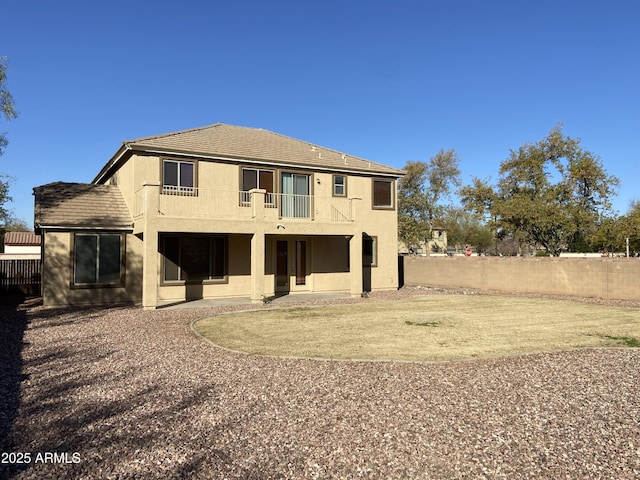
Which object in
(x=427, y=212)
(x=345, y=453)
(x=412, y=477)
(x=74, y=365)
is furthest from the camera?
(x=427, y=212)

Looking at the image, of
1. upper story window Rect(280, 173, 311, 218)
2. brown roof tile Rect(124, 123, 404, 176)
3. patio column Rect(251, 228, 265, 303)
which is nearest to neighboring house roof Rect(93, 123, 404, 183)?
brown roof tile Rect(124, 123, 404, 176)

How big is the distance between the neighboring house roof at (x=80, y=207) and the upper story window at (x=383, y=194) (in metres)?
11.3

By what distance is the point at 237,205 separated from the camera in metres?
17.6

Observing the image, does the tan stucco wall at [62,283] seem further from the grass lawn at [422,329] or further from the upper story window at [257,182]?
the upper story window at [257,182]

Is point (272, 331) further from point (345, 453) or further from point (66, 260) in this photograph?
point (66, 260)

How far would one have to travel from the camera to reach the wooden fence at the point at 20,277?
20.3m

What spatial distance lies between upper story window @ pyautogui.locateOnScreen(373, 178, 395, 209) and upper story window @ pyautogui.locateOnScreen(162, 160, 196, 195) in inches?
353

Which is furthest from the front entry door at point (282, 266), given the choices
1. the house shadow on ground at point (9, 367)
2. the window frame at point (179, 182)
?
the house shadow on ground at point (9, 367)

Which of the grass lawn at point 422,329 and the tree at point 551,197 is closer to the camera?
the grass lawn at point 422,329

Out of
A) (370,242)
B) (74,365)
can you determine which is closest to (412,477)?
(74,365)

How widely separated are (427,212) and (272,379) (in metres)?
45.5

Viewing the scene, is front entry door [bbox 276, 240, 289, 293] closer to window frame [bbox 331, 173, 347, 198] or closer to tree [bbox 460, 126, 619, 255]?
window frame [bbox 331, 173, 347, 198]

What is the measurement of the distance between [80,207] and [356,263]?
11.3 m

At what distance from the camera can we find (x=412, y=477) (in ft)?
13.0
